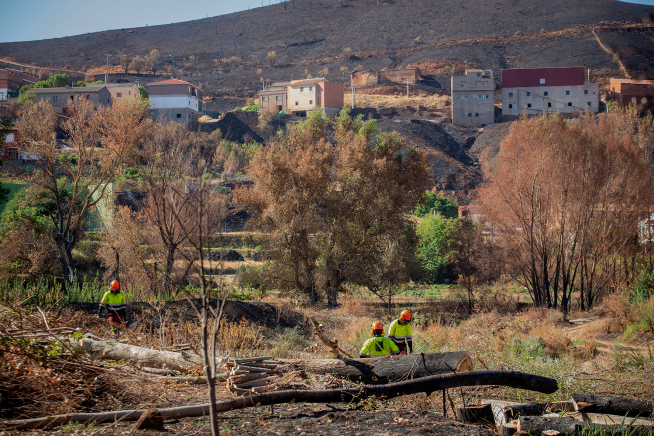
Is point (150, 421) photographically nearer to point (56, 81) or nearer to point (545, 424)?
point (545, 424)

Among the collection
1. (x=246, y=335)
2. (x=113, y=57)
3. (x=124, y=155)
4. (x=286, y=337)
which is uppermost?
(x=113, y=57)

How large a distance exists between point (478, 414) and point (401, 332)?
13.9 feet

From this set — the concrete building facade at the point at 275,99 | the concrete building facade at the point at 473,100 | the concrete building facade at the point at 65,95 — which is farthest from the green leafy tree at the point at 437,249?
the concrete building facade at the point at 275,99

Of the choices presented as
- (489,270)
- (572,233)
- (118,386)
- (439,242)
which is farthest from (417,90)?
(118,386)

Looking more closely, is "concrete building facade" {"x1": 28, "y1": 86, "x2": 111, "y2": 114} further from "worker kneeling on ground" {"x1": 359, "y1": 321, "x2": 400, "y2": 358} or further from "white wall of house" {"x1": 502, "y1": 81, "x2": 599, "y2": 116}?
"worker kneeling on ground" {"x1": 359, "y1": 321, "x2": 400, "y2": 358}

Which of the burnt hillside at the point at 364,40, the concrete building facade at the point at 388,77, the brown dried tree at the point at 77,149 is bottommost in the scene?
the brown dried tree at the point at 77,149

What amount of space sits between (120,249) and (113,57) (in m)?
126

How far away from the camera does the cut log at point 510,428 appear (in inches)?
221

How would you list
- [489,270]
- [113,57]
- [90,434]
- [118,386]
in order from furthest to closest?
[113,57]
[489,270]
[118,386]
[90,434]

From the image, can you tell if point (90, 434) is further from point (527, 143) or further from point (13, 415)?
point (527, 143)

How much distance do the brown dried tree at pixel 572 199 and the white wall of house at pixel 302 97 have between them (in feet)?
198

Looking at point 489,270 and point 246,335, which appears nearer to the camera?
point 246,335

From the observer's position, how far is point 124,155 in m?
22.6

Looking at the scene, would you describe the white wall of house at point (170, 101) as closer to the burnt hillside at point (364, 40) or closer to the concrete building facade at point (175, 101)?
the concrete building facade at point (175, 101)
